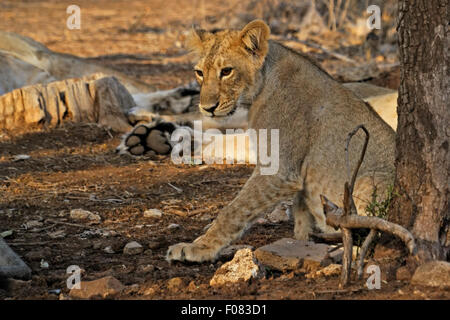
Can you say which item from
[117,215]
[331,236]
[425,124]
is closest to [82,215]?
[117,215]

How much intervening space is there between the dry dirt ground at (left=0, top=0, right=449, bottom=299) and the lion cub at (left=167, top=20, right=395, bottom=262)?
0.26 m

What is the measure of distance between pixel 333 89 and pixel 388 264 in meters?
1.19

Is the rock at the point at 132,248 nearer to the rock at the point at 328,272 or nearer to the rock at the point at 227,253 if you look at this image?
the rock at the point at 227,253

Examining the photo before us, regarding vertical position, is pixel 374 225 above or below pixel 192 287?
above

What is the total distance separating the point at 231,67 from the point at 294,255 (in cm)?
106

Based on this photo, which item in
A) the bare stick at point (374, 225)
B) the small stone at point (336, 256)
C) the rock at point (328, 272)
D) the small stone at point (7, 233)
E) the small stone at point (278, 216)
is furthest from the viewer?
the small stone at point (278, 216)

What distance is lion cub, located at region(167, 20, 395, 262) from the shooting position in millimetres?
3635

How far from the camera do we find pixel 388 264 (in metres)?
3.08

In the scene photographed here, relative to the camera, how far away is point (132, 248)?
383cm

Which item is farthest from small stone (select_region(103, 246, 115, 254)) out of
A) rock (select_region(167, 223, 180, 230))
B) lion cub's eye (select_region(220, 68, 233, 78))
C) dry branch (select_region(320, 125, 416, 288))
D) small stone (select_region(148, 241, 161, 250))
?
dry branch (select_region(320, 125, 416, 288))

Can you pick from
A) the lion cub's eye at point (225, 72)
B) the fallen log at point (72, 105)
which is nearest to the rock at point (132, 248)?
the lion cub's eye at point (225, 72)

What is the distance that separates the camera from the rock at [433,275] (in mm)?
2855

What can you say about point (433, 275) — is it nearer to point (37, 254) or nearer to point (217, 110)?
point (217, 110)

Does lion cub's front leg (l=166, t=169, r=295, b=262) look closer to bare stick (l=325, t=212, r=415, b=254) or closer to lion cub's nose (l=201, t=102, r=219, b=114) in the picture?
lion cub's nose (l=201, t=102, r=219, b=114)
